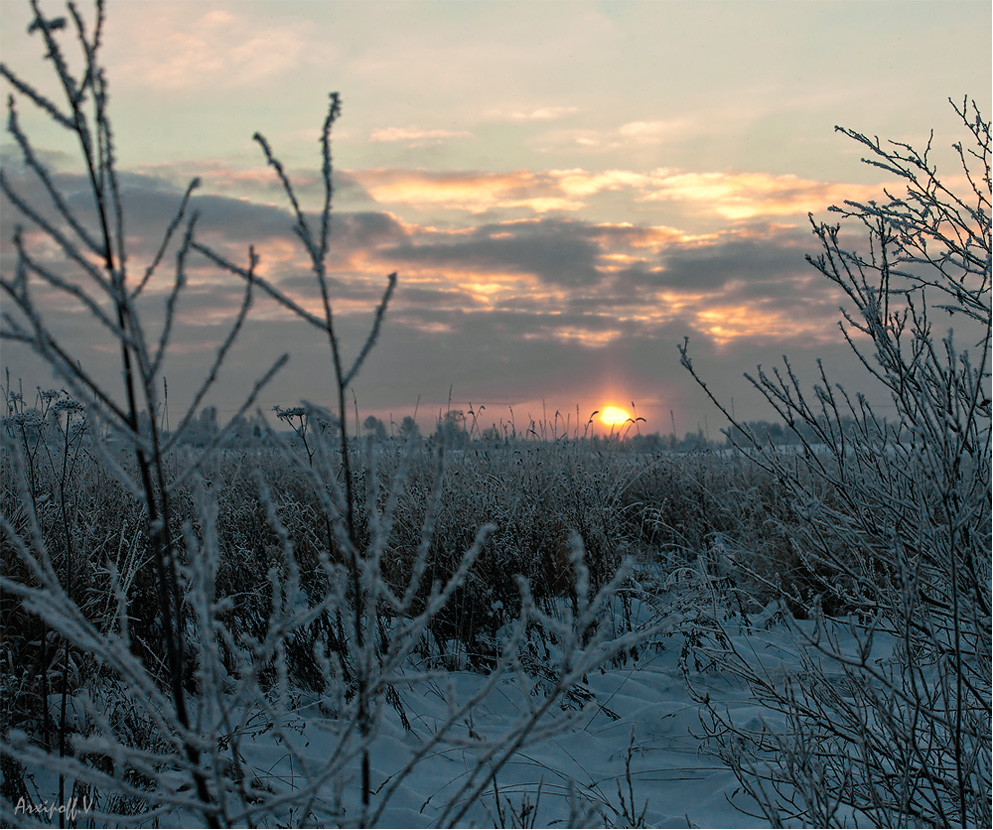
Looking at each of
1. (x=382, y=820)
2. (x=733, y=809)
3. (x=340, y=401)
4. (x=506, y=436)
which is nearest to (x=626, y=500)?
(x=506, y=436)

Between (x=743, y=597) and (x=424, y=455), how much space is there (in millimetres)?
3307

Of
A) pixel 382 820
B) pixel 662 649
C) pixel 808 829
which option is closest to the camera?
pixel 808 829

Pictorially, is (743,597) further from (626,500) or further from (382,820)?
(382,820)

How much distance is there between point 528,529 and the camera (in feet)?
16.5

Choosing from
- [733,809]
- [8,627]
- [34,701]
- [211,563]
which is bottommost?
[733,809]

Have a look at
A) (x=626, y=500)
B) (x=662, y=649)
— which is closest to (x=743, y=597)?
(x=662, y=649)

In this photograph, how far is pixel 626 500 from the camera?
767 centimetres

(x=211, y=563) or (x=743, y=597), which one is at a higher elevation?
(x=211, y=563)

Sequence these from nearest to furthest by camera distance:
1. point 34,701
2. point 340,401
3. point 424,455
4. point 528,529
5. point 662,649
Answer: point 340,401, point 34,701, point 662,649, point 528,529, point 424,455

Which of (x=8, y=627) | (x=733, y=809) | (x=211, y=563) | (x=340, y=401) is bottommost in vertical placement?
(x=733, y=809)

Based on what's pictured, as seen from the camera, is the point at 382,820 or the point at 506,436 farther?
the point at 506,436

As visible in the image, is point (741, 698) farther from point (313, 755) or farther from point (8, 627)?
point (8, 627)

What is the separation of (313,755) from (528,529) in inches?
88.9

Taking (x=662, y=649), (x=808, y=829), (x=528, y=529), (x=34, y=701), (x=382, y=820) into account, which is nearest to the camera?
(x=808, y=829)
